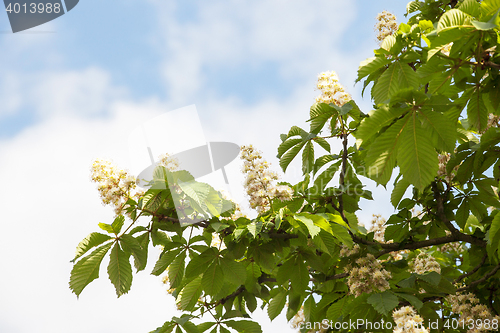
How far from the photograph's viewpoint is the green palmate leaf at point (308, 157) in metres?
2.60

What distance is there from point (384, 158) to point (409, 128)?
17 cm

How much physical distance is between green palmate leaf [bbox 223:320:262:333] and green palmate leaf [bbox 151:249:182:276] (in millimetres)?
692

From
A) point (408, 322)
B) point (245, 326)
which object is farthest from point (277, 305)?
point (408, 322)

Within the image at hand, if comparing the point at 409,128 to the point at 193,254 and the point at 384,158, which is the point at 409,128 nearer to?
the point at 384,158

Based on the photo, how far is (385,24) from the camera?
10.9 feet

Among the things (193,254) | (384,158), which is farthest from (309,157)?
(193,254)

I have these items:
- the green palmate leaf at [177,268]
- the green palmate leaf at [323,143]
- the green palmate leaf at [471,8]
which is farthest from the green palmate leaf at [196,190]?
the green palmate leaf at [471,8]

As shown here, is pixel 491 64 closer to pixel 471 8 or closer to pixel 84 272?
pixel 471 8

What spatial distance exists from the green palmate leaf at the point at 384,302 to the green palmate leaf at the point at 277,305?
900 millimetres

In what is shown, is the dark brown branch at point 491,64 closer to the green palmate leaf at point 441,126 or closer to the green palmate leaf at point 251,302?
the green palmate leaf at point 441,126

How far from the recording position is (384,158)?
6.01 feet

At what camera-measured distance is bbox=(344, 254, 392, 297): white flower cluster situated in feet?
7.46

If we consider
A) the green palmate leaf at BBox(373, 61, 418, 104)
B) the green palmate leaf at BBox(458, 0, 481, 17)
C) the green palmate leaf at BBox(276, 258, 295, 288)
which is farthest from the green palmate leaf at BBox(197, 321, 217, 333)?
the green palmate leaf at BBox(458, 0, 481, 17)

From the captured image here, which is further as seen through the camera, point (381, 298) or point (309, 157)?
point (309, 157)
